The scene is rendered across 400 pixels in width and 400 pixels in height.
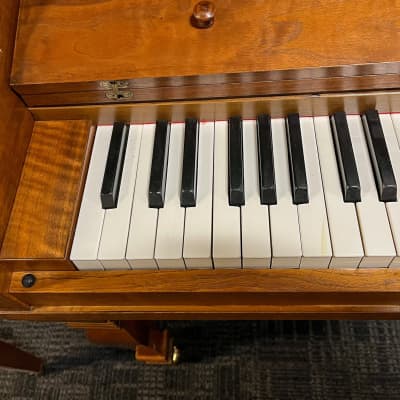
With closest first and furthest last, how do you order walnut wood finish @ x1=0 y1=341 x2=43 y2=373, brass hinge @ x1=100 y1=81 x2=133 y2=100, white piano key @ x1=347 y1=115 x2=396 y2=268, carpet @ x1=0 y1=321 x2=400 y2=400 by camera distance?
white piano key @ x1=347 y1=115 x2=396 y2=268, brass hinge @ x1=100 y1=81 x2=133 y2=100, walnut wood finish @ x1=0 y1=341 x2=43 y2=373, carpet @ x1=0 y1=321 x2=400 y2=400

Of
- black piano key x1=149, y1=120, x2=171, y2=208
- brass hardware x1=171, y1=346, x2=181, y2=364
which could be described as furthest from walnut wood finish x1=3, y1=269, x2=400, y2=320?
brass hardware x1=171, y1=346, x2=181, y2=364

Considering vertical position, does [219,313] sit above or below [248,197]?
below

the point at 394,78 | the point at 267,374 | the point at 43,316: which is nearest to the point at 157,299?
the point at 43,316

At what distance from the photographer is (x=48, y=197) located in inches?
35.3

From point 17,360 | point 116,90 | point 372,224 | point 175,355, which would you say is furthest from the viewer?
point 175,355

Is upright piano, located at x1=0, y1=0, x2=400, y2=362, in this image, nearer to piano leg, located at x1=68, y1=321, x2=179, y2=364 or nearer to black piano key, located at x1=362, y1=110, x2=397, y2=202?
black piano key, located at x1=362, y1=110, x2=397, y2=202

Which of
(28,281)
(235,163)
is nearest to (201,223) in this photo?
(235,163)

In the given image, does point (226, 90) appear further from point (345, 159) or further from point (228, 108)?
point (345, 159)

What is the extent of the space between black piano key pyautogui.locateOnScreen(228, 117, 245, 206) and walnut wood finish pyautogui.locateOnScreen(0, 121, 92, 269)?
0.31 metres

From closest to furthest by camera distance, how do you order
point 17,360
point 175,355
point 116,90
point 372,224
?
point 372,224, point 116,90, point 17,360, point 175,355

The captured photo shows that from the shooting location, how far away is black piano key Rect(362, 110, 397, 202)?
0.83 meters

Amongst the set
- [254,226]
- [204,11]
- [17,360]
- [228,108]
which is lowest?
[17,360]

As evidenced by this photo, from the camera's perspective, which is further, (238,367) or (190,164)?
(238,367)

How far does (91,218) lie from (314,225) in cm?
44
